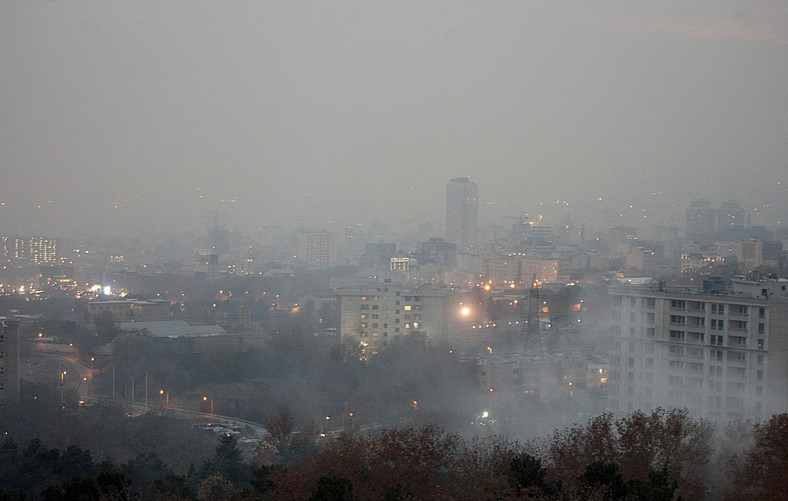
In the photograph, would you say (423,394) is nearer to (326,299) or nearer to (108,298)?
(326,299)

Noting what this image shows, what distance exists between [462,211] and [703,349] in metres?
18.4

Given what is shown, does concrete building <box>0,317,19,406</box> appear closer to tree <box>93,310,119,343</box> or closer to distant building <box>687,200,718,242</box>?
tree <box>93,310,119,343</box>

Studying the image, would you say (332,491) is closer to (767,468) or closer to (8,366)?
(767,468)

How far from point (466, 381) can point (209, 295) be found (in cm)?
1010

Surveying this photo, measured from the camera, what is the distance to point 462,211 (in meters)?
24.2

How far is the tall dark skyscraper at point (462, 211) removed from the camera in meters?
23.8

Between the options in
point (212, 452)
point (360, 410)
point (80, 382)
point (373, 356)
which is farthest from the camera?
point (373, 356)

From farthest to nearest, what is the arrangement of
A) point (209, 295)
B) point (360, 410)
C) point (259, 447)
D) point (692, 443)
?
point (209, 295), point (360, 410), point (259, 447), point (692, 443)

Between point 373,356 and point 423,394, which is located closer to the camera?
point 423,394

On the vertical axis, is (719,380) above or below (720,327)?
below

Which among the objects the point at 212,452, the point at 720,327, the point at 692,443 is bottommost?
the point at 212,452

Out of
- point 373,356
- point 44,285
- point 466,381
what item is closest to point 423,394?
point 466,381

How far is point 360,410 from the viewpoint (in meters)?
7.99

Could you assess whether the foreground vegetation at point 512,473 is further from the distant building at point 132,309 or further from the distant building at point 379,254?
the distant building at point 379,254
